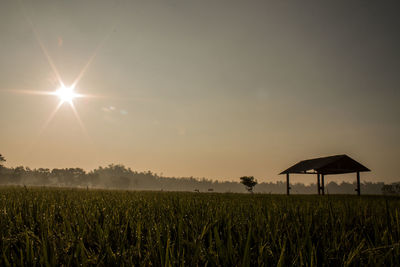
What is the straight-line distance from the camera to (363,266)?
1.29m

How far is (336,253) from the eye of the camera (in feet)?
4.83

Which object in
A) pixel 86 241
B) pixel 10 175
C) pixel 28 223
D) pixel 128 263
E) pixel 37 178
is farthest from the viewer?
pixel 37 178

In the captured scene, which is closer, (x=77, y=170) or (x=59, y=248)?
(x=59, y=248)

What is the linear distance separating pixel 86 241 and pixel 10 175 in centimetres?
19842

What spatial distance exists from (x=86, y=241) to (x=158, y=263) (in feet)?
3.00

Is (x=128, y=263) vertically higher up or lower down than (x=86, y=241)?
higher up

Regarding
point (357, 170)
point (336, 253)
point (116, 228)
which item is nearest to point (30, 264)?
point (116, 228)

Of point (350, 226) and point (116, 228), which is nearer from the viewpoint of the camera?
point (116, 228)

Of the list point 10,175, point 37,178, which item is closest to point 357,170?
point 10,175

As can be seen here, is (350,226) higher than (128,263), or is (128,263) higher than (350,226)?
(128,263)

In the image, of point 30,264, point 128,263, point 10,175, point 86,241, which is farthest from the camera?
point 10,175

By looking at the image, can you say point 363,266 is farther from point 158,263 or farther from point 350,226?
point 350,226

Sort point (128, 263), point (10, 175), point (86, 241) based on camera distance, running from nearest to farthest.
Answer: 1. point (128, 263)
2. point (86, 241)
3. point (10, 175)

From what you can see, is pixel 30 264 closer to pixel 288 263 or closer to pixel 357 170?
pixel 288 263
